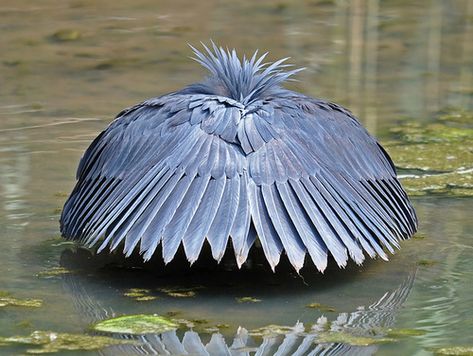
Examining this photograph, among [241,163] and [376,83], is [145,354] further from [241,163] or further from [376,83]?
[376,83]

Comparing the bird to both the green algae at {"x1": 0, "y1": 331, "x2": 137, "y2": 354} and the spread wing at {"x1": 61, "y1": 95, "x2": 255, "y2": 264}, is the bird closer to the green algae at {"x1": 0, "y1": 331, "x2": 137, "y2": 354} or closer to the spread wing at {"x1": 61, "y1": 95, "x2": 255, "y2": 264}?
the spread wing at {"x1": 61, "y1": 95, "x2": 255, "y2": 264}

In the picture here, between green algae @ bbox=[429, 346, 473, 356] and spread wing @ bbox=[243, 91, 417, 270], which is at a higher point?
spread wing @ bbox=[243, 91, 417, 270]

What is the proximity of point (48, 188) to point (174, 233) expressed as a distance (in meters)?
1.70

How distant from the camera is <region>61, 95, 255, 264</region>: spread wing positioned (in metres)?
3.96

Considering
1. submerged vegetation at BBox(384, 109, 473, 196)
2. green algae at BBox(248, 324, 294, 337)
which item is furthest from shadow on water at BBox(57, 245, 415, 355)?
submerged vegetation at BBox(384, 109, 473, 196)

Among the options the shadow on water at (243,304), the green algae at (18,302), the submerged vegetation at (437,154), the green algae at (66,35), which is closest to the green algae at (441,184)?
the submerged vegetation at (437,154)

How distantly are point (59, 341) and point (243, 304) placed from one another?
0.69 metres

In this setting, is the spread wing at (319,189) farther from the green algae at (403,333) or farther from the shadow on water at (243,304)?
the green algae at (403,333)

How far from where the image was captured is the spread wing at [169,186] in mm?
3955

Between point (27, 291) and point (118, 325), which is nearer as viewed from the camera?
point (118, 325)

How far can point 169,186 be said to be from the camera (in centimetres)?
409

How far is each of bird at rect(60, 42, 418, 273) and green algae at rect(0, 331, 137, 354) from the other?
365 mm

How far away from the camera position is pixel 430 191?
548 cm

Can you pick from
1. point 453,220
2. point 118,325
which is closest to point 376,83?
point 453,220
